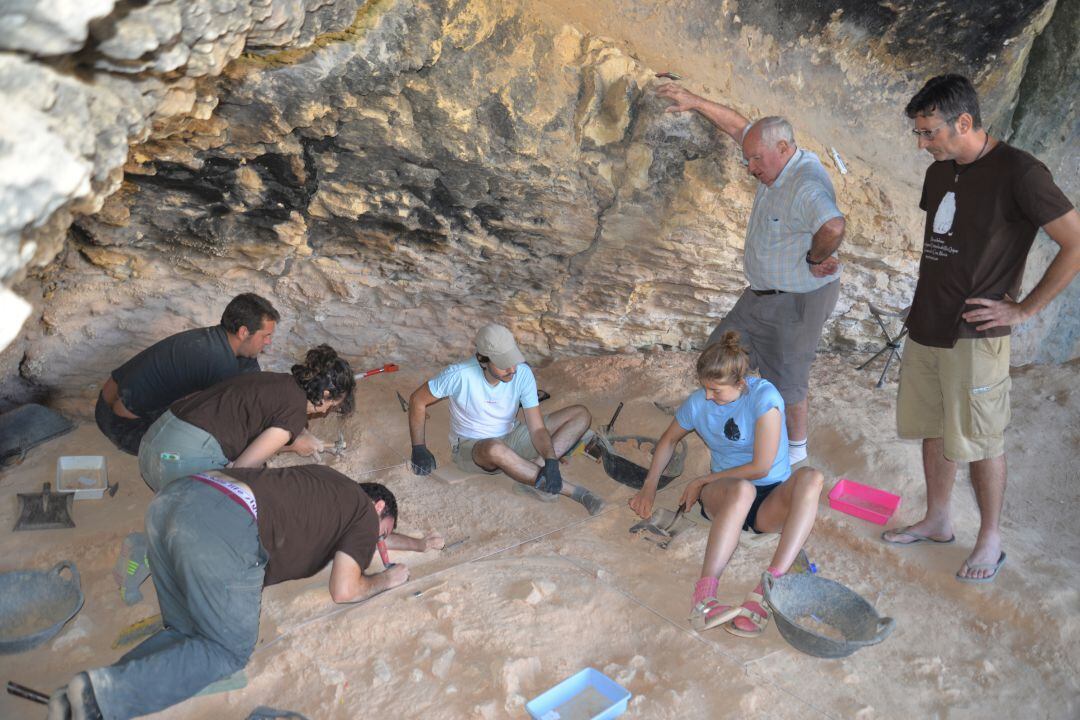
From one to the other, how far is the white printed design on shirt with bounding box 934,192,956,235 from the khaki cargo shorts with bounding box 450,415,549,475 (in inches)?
82.4

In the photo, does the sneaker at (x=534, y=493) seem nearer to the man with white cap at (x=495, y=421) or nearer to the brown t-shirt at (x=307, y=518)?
the man with white cap at (x=495, y=421)

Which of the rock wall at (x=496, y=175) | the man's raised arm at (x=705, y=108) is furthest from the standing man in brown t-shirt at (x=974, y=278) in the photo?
the rock wall at (x=496, y=175)

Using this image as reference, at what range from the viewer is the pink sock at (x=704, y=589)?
3021 millimetres

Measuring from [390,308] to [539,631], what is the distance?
2.52 metres

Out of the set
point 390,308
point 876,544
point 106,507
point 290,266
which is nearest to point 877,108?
point 876,544

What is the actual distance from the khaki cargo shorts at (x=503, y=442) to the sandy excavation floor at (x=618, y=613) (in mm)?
81

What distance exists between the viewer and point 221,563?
2646mm

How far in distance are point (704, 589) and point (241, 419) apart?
195 cm

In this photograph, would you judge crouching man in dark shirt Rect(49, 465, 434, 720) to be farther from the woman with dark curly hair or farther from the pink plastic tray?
the pink plastic tray

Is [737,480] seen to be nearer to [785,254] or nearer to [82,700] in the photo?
[785,254]

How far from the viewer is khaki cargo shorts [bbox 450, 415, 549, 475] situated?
4258 mm

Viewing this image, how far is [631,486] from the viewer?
4141 mm

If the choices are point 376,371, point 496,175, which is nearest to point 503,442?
point 376,371

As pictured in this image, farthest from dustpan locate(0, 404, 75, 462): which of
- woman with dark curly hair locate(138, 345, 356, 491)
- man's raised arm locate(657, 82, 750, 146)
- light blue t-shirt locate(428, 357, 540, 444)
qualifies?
man's raised arm locate(657, 82, 750, 146)
